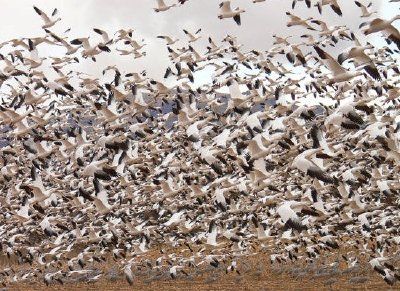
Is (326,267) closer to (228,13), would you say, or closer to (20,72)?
(228,13)

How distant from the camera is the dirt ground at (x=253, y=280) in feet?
84.2

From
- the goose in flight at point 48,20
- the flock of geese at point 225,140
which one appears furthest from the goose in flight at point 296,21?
the goose in flight at point 48,20

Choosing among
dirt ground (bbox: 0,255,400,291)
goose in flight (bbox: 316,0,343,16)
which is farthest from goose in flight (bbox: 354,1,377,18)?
dirt ground (bbox: 0,255,400,291)

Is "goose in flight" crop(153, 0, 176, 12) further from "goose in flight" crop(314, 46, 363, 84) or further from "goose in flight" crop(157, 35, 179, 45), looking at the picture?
"goose in flight" crop(314, 46, 363, 84)

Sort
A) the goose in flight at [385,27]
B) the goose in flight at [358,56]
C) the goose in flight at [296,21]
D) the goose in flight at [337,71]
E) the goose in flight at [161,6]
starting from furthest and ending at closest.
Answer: the goose in flight at [161,6] → the goose in flight at [296,21] → the goose in flight at [337,71] → the goose in flight at [358,56] → the goose in flight at [385,27]

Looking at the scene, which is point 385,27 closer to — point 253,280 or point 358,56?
point 358,56

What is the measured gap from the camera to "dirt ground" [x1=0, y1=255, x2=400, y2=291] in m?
25.7

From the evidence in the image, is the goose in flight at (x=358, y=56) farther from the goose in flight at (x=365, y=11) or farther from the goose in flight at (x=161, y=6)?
the goose in flight at (x=161, y=6)

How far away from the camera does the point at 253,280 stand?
28.9m

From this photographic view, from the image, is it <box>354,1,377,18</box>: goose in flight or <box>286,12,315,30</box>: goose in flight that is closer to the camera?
<box>286,12,315,30</box>: goose in flight

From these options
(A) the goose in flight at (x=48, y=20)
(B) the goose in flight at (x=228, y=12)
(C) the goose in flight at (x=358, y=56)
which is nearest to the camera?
(C) the goose in flight at (x=358, y=56)

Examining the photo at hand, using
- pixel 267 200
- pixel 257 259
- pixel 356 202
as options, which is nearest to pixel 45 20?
pixel 267 200

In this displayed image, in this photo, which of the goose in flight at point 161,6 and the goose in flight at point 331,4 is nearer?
the goose in flight at point 331,4

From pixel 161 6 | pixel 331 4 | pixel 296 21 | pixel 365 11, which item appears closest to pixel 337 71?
pixel 331 4
